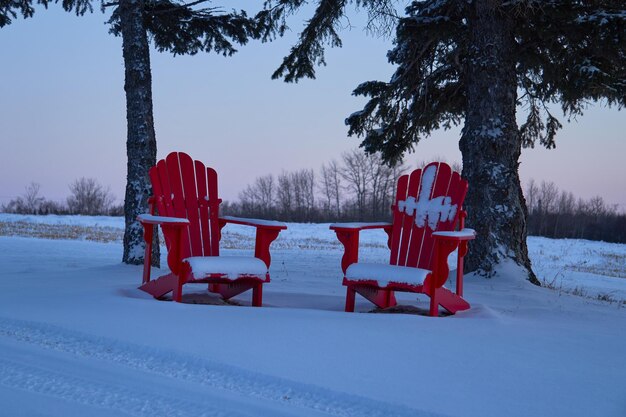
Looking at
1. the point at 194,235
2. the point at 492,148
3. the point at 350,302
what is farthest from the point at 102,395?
the point at 492,148

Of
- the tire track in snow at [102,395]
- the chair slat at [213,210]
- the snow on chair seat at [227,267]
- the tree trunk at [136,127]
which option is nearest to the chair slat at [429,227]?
the snow on chair seat at [227,267]

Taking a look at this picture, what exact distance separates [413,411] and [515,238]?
4581mm

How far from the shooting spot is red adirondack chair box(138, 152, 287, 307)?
A: 154 inches

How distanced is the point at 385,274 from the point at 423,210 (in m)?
0.96

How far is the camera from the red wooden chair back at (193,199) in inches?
180

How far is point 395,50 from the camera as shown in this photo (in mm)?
8250

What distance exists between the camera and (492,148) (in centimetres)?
629

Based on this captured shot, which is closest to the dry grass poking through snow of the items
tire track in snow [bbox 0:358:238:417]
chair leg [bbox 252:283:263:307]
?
chair leg [bbox 252:283:263:307]

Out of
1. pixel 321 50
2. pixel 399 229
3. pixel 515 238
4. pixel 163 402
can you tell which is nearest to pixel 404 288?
pixel 399 229

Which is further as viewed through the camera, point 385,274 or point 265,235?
point 265,235

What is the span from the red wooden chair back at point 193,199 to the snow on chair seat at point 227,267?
0.68 m

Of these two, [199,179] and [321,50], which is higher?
[321,50]

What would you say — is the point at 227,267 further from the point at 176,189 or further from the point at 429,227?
the point at 429,227

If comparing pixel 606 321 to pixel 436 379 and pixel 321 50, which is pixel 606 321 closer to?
pixel 436 379
